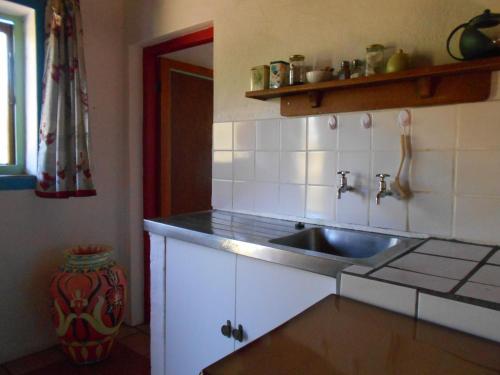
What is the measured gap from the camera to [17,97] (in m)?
2.07

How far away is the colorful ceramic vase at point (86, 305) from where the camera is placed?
6.22 feet

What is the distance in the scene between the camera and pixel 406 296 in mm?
729

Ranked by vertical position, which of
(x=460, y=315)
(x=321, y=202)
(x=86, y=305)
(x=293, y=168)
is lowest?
(x=86, y=305)

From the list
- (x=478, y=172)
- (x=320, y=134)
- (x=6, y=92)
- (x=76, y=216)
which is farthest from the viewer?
(x=76, y=216)

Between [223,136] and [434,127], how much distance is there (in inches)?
37.4

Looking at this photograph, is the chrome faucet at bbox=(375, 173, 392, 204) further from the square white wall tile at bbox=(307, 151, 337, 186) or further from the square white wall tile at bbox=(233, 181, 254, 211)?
the square white wall tile at bbox=(233, 181, 254, 211)

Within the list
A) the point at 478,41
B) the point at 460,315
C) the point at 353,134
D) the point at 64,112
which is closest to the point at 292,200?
the point at 353,134

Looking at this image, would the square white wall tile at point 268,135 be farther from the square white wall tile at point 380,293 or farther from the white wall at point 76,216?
the white wall at point 76,216

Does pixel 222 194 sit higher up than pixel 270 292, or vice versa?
pixel 222 194

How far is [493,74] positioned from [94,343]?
2.06 metres

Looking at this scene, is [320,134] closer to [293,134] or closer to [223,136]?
[293,134]

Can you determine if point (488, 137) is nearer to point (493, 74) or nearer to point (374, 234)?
point (493, 74)

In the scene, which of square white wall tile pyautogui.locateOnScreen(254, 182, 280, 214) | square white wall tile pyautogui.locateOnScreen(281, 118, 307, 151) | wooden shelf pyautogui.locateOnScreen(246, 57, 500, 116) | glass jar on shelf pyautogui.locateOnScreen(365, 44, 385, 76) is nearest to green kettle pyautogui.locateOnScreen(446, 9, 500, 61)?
wooden shelf pyautogui.locateOnScreen(246, 57, 500, 116)

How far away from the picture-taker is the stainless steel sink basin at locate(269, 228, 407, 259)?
51.6 inches
